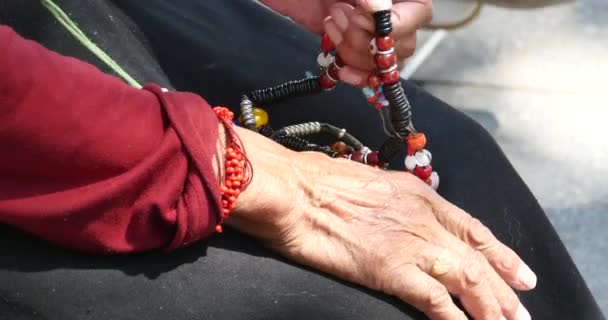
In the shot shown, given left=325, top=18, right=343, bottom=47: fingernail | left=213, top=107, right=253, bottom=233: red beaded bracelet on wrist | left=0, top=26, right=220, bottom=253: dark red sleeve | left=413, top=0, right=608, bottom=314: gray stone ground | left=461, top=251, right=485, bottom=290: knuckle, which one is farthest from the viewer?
left=413, top=0, right=608, bottom=314: gray stone ground

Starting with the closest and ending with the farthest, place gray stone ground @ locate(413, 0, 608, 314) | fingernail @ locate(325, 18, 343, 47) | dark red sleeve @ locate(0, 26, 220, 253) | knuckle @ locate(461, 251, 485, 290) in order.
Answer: dark red sleeve @ locate(0, 26, 220, 253)
knuckle @ locate(461, 251, 485, 290)
fingernail @ locate(325, 18, 343, 47)
gray stone ground @ locate(413, 0, 608, 314)

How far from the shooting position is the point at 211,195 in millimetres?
663

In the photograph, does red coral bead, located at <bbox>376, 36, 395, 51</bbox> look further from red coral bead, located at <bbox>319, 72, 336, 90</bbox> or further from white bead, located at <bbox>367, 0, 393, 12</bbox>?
red coral bead, located at <bbox>319, 72, 336, 90</bbox>

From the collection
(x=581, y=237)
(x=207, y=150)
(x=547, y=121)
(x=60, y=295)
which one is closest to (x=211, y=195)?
(x=207, y=150)

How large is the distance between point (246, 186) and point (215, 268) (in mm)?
82

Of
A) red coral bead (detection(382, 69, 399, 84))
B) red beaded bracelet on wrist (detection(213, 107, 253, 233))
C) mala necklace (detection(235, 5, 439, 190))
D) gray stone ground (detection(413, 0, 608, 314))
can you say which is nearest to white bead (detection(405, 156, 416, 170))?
mala necklace (detection(235, 5, 439, 190))

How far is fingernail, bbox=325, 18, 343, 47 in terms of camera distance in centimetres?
91

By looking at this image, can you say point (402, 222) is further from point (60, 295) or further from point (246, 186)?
point (60, 295)

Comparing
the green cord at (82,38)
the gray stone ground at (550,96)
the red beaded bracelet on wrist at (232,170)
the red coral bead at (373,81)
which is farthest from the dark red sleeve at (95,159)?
the gray stone ground at (550,96)

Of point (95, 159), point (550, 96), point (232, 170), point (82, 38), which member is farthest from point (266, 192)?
point (550, 96)

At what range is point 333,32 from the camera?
913mm

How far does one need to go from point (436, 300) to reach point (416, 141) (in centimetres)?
22

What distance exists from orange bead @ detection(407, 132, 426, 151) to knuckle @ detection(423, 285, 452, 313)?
0.67 feet

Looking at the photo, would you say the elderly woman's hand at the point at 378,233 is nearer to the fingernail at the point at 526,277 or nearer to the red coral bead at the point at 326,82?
the fingernail at the point at 526,277
